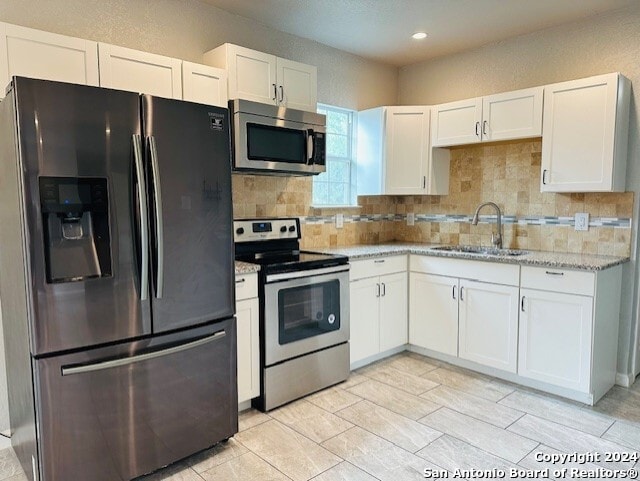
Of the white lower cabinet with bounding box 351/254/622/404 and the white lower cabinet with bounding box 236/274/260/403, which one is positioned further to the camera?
the white lower cabinet with bounding box 351/254/622/404

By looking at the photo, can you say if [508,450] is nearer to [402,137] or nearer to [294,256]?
[294,256]

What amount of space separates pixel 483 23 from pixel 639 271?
6.84ft

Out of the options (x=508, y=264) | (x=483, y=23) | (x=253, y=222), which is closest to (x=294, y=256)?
(x=253, y=222)

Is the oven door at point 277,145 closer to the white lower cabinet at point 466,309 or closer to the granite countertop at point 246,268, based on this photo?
the granite countertop at point 246,268

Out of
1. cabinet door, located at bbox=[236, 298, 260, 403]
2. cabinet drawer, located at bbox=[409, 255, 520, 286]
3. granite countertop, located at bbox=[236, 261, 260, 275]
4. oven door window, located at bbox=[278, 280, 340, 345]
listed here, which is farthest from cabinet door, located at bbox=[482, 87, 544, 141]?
cabinet door, located at bbox=[236, 298, 260, 403]

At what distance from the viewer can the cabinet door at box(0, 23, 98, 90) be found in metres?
2.00

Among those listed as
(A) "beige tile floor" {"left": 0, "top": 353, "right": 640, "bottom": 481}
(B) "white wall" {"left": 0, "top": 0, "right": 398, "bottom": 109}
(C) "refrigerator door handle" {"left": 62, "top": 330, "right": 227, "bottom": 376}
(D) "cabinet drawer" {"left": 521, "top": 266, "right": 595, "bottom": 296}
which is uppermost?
(B) "white wall" {"left": 0, "top": 0, "right": 398, "bottom": 109}

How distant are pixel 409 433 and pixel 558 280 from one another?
1367 mm

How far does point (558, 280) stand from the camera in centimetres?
287

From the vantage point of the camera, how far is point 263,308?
2686 mm

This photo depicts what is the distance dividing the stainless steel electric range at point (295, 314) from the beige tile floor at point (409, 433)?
0.48 ft

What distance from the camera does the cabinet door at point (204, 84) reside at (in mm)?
2600

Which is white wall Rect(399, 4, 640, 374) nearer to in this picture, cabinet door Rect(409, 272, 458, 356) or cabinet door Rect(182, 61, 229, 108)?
cabinet door Rect(409, 272, 458, 356)

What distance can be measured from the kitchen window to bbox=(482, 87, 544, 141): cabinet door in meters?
1.18
